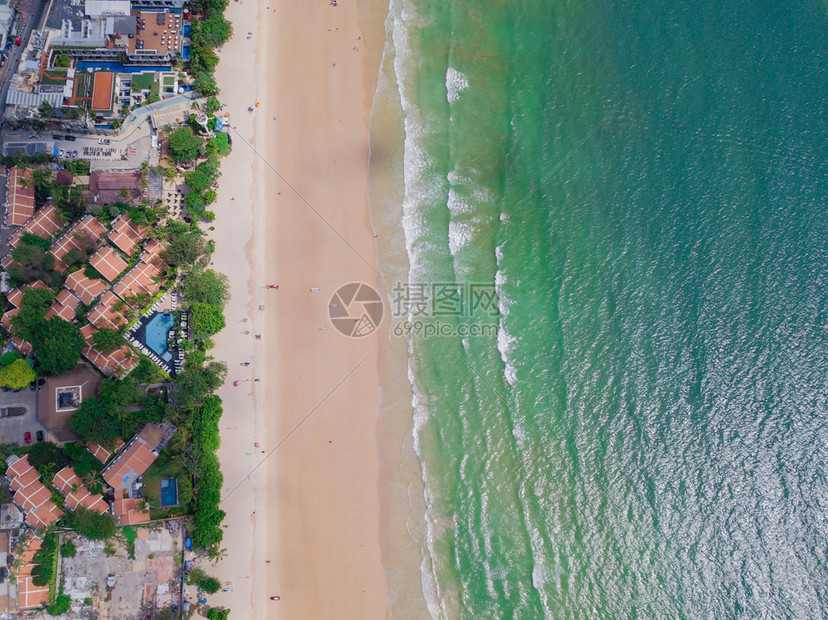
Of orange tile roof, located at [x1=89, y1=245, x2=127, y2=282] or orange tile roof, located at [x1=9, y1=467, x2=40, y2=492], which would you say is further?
orange tile roof, located at [x1=89, y1=245, x2=127, y2=282]

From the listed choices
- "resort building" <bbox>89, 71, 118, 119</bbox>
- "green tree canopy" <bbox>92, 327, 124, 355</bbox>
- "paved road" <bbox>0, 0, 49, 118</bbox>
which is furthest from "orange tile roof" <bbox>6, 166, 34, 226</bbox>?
"green tree canopy" <bbox>92, 327, 124, 355</bbox>

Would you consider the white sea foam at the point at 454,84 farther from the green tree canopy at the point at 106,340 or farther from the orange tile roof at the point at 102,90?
the green tree canopy at the point at 106,340

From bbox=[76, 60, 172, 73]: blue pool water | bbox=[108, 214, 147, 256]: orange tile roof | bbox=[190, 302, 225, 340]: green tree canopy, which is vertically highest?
bbox=[76, 60, 172, 73]: blue pool water

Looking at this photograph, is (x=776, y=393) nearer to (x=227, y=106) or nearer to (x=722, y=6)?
(x=722, y=6)

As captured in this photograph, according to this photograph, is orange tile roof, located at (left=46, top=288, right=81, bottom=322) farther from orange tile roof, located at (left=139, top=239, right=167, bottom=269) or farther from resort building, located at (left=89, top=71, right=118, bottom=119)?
resort building, located at (left=89, top=71, right=118, bottom=119)

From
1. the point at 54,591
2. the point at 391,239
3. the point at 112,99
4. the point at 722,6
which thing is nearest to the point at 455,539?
the point at 391,239

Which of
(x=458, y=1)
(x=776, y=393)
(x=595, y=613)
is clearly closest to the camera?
(x=595, y=613)

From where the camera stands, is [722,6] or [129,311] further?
[722,6]
